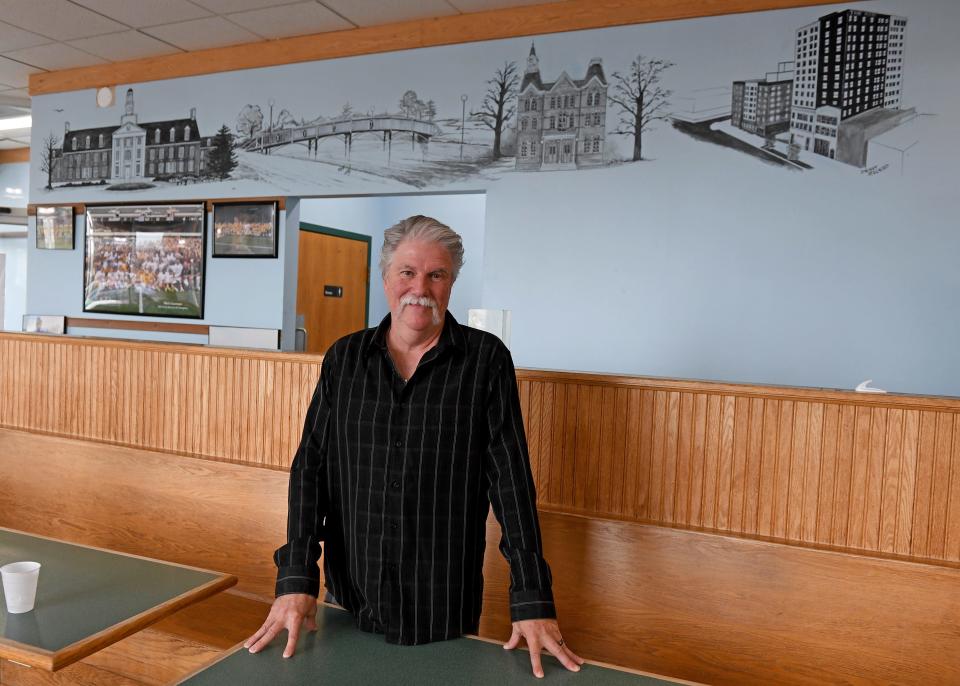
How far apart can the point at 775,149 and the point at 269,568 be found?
2.82m

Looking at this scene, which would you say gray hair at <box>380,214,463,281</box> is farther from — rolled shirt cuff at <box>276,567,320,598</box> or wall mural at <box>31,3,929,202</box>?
wall mural at <box>31,3,929,202</box>

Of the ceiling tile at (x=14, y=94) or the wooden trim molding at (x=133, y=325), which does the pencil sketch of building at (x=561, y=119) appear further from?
the ceiling tile at (x=14, y=94)

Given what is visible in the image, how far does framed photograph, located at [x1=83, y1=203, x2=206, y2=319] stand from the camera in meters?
5.08

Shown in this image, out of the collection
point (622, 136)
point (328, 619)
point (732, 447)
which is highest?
point (622, 136)

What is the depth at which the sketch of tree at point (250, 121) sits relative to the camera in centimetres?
478

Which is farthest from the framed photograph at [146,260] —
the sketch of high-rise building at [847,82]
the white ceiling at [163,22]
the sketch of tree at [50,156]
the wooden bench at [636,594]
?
the sketch of high-rise building at [847,82]

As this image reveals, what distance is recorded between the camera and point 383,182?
4402 millimetres

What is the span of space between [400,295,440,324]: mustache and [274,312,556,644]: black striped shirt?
50mm

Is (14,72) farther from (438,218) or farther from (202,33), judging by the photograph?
(438,218)

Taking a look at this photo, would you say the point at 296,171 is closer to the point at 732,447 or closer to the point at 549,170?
the point at 549,170

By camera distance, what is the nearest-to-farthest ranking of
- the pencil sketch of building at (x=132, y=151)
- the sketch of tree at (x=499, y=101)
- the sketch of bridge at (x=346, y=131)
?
the sketch of tree at (x=499, y=101), the sketch of bridge at (x=346, y=131), the pencil sketch of building at (x=132, y=151)

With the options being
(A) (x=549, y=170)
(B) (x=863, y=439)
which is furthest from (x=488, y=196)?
(B) (x=863, y=439)

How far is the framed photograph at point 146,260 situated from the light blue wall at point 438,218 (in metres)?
1.25

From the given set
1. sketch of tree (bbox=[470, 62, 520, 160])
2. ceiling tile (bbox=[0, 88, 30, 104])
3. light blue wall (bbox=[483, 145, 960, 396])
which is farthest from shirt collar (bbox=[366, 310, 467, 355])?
ceiling tile (bbox=[0, 88, 30, 104])
